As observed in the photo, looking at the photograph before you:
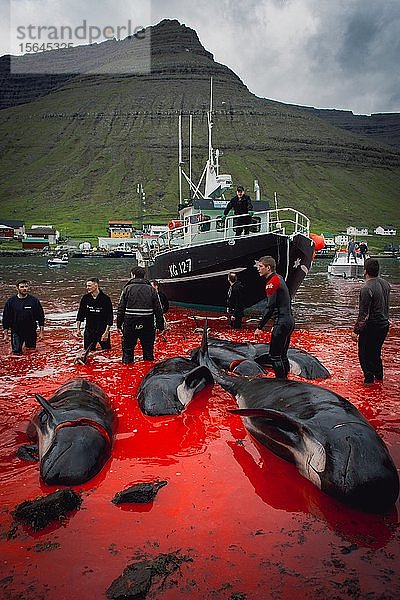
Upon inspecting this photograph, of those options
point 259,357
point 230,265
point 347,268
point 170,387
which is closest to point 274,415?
point 170,387

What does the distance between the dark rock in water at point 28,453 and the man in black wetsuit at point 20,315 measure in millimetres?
5355

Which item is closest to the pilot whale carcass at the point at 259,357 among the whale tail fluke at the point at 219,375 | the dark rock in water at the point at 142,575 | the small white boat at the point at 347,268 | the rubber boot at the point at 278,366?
the whale tail fluke at the point at 219,375

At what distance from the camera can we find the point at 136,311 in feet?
30.9

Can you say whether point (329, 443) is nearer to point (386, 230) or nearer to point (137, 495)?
point (137, 495)

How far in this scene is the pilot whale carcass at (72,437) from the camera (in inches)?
190

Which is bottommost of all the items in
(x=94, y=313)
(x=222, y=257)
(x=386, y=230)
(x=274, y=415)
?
(x=274, y=415)

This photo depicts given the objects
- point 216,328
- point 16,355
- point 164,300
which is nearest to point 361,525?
point 16,355

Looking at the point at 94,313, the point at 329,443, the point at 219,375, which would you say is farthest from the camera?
the point at 94,313

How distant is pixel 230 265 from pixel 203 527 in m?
12.1

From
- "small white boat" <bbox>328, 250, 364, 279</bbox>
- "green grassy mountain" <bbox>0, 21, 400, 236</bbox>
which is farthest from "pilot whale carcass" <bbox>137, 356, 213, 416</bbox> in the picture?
"green grassy mountain" <bbox>0, 21, 400, 236</bbox>

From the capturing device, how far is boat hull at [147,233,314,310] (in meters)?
15.2

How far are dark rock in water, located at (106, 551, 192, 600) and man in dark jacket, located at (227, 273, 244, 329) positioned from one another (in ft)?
35.8

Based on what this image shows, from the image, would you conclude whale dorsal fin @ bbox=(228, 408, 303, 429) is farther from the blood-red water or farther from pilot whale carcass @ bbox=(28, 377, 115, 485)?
pilot whale carcass @ bbox=(28, 377, 115, 485)

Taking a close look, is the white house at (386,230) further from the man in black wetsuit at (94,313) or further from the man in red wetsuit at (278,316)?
the man in red wetsuit at (278,316)
